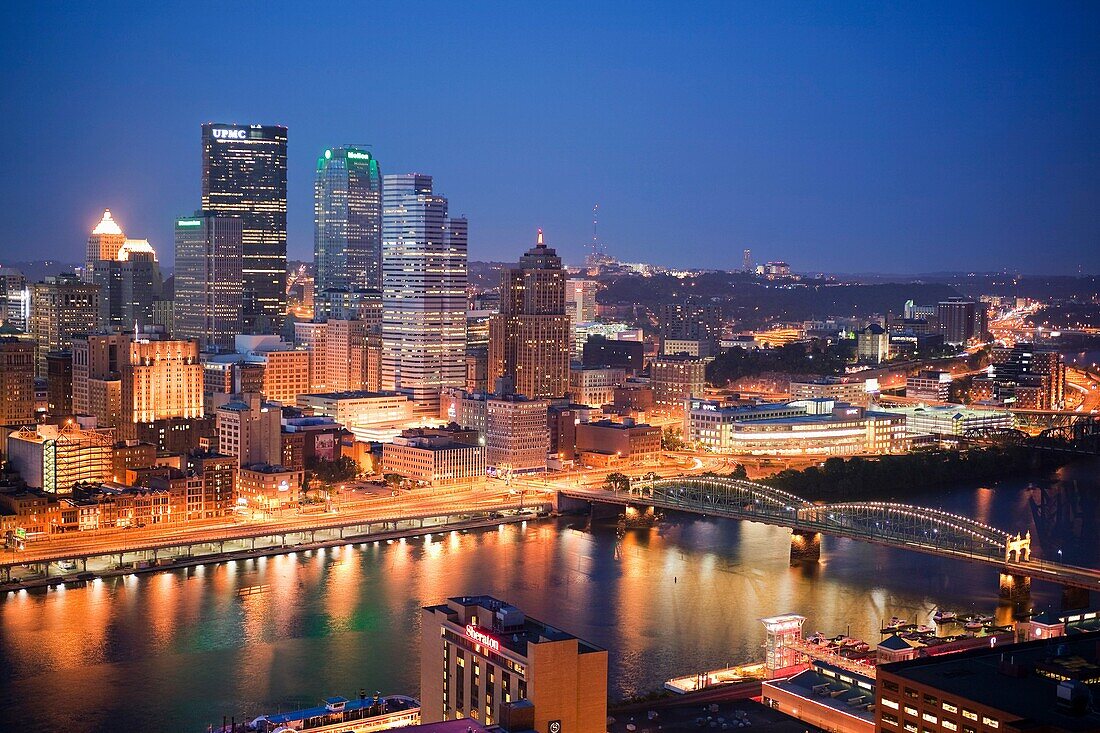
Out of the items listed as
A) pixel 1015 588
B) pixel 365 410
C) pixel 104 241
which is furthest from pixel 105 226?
pixel 1015 588

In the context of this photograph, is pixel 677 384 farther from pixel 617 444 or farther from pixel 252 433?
pixel 252 433

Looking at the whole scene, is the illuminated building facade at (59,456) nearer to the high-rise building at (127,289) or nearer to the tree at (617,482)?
the tree at (617,482)

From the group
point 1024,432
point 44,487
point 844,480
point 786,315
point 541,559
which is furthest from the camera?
point 786,315

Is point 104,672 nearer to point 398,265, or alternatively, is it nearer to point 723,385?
point 398,265

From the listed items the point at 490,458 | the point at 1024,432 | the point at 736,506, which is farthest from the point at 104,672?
the point at 1024,432

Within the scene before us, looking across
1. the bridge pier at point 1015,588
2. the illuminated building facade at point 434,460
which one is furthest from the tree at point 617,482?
the bridge pier at point 1015,588
